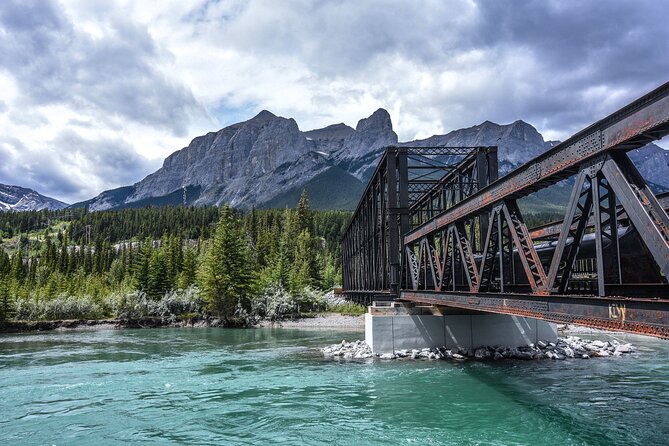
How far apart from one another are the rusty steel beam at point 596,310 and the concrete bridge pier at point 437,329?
42.9 ft

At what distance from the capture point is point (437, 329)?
2841 centimetres

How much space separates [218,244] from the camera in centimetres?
7181

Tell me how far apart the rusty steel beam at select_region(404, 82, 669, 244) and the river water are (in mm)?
7405

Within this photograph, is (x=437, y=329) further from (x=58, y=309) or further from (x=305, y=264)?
(x=58, y=309)

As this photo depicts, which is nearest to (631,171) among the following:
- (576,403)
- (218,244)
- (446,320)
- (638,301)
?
(638,301)

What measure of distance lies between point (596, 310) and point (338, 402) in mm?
11362

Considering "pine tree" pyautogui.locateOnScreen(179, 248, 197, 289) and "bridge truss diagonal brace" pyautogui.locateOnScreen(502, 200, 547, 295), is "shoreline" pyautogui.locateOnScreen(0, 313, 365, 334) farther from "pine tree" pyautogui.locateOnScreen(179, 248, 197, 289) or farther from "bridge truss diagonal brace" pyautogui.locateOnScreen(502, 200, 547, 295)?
"bridge truss diagonal brace" pyautogui.locateOnScreen(502, 200, 547, 295)

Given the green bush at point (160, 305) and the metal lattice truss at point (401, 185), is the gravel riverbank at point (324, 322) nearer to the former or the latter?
the green bush at point (160, 305)

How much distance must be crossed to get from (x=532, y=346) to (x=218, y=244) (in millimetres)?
52820

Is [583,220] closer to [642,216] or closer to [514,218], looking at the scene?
[642,216]

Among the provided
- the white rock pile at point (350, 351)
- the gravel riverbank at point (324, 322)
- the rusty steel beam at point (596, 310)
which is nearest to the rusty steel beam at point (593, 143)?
the rusty steel beam at point (596, 310)

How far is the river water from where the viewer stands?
561 inches

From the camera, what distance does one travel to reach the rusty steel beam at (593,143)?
338 inches

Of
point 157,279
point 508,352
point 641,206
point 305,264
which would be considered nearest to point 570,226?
point 641,206
